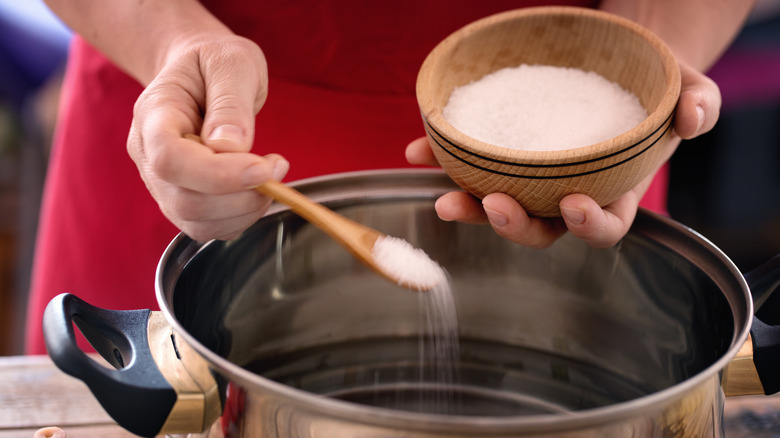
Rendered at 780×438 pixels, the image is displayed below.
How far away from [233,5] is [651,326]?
1.70ft

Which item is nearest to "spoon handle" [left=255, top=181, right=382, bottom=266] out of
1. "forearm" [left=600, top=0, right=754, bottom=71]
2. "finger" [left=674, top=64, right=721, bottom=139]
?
"finger" [left=674, top=64, right=721, bottom=139]

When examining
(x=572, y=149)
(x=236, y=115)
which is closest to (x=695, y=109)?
(x=572, y=149)

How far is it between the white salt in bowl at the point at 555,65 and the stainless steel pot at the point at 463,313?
0.10m

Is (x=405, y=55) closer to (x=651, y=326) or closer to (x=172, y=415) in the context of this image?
(x=651, y=326)

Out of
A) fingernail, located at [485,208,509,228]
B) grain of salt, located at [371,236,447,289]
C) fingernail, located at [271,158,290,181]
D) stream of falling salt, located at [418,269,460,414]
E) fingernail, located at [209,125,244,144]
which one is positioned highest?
fingernail, located at [209,125,244,144]

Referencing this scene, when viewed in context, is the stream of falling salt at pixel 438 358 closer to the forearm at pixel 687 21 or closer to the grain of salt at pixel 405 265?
the grain of salt at pixel 405 265

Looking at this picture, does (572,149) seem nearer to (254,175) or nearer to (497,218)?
(497,218)

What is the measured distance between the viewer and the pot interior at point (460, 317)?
607 mm

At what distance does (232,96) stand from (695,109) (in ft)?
1.09

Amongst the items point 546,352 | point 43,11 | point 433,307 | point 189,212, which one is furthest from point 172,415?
point 43,11

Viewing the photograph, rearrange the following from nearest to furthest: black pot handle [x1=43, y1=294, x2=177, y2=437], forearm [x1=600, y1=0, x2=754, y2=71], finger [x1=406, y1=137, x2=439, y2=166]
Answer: black pot handle [x1=43, y1=294, x2=177, y2=437] < finger [x1=406, y1=137, x2=439, y2=166] < forearm [x1=600, y1=0, x2=754, y2=71]

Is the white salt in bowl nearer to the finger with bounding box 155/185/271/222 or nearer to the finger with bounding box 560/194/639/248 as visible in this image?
the finger with bounding box 560/194/639/248

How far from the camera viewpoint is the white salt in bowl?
0.48 metres

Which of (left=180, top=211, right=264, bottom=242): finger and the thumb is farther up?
the thumb
